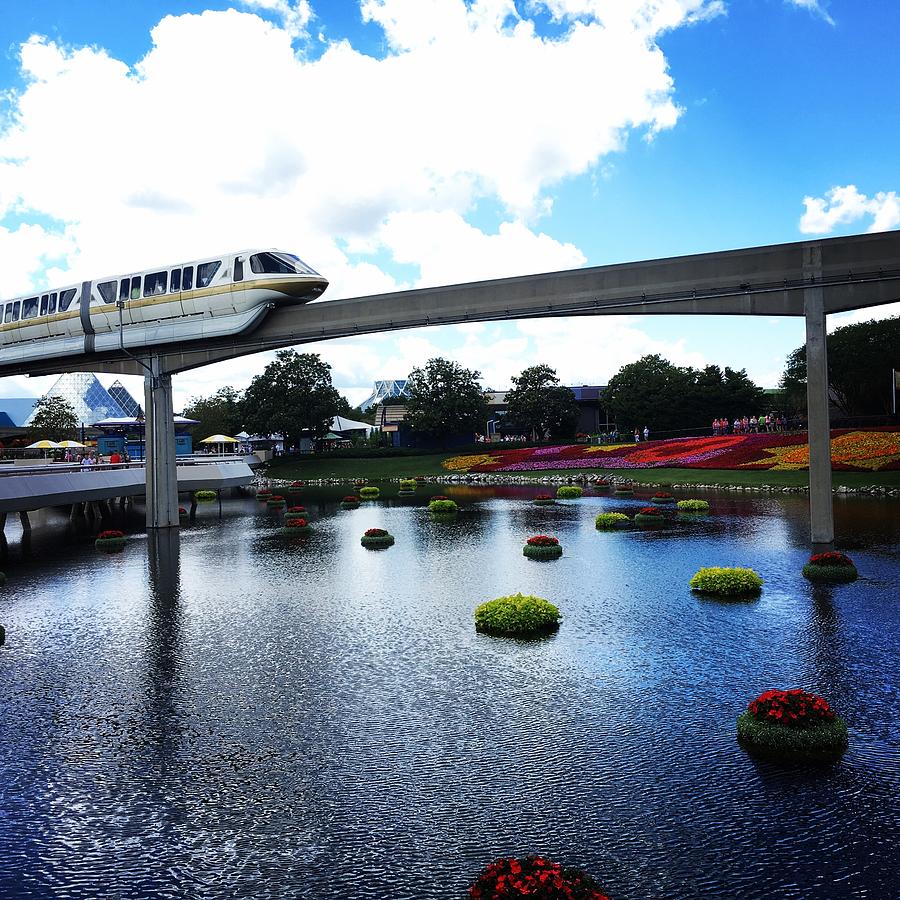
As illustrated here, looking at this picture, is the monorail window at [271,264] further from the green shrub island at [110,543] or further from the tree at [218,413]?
the tree at [218,413]

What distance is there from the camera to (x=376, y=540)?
2959 cm

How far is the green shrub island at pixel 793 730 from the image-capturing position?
9.52 meters

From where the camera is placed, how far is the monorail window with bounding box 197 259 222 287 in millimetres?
32656

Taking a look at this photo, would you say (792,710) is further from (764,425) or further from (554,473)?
(764,425)

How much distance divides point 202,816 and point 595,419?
107 m

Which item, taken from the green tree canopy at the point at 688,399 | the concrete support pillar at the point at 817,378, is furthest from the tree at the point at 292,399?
the concrete support pillar at the point at 817,378

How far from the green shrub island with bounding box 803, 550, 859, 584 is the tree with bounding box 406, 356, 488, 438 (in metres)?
68.3

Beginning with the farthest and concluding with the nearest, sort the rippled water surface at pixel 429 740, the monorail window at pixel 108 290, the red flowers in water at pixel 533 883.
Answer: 1. the monorail window at pixel 108 290
2. the rippled water surface at pixel 429 740
3. the red flowers in water at pixel 533 883

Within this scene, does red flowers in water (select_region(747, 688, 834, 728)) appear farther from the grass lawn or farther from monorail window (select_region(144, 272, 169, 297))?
the grass lawn

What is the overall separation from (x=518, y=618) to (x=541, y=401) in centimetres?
7568

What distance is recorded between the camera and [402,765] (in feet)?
31.8

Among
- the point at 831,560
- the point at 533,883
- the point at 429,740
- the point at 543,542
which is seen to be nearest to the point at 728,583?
the point at 831,560

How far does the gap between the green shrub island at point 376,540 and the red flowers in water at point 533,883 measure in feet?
74.2

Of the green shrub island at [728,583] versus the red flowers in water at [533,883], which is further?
the green shrub island at [728,583]
